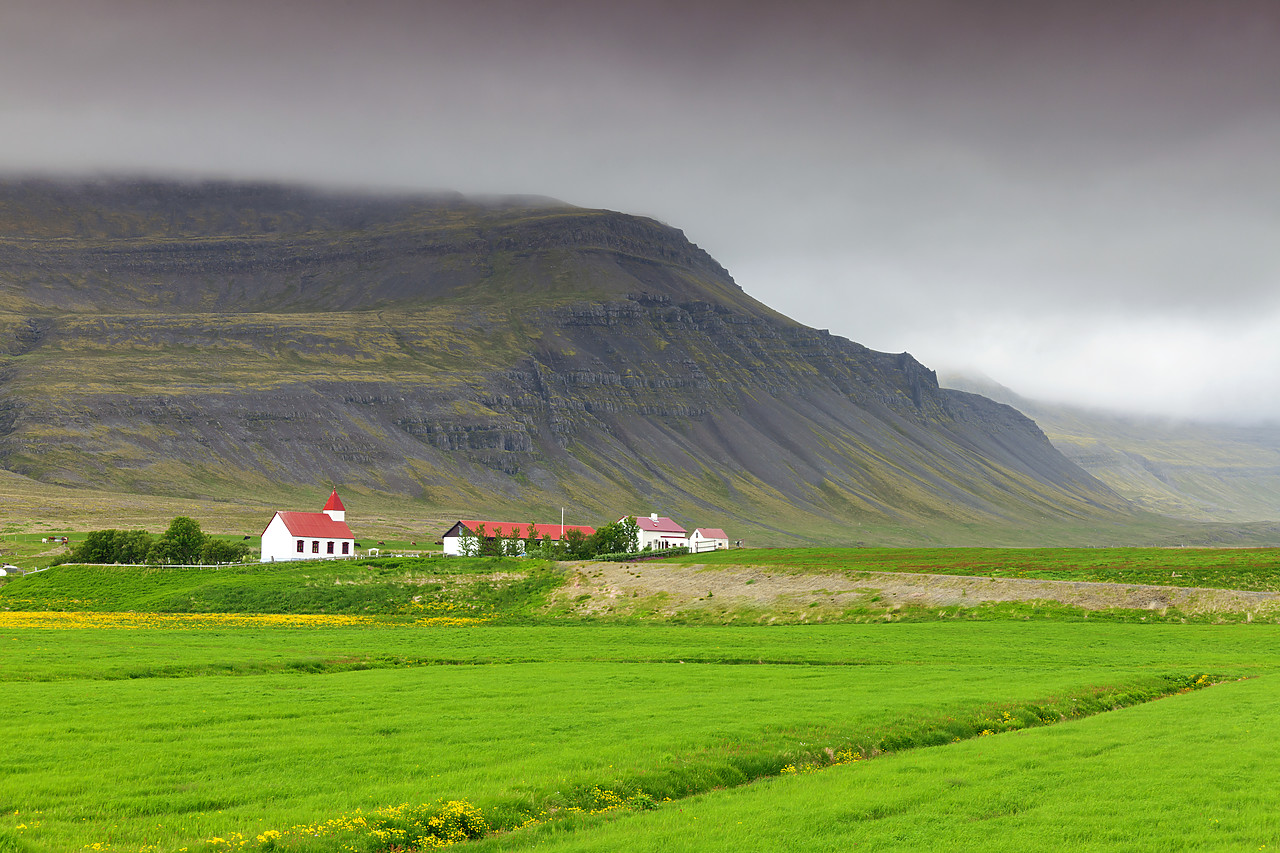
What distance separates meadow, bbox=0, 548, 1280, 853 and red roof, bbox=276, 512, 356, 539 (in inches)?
3273

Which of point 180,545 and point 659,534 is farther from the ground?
point 180,545

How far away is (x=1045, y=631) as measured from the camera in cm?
6100

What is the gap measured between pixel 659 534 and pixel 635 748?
161682mm

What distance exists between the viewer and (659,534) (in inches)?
7318

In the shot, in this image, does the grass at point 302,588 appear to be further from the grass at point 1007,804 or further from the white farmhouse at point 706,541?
the white farmhouse at point 706,541

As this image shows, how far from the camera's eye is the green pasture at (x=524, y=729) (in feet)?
62.4

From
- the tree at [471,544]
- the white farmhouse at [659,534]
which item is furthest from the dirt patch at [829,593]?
the white farmhouse at [659,534]

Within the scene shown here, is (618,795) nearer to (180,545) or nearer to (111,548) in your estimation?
(180,545)

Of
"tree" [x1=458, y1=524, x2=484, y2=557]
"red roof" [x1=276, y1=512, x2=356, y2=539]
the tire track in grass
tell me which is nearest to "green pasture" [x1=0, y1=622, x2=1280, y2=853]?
the tire track in grass

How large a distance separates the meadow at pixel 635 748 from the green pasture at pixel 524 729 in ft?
0.37

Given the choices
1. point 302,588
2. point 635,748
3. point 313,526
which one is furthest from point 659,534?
point 635,748

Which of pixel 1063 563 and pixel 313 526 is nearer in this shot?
pixel 1063 563

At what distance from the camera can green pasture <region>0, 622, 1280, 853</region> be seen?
19016 mm

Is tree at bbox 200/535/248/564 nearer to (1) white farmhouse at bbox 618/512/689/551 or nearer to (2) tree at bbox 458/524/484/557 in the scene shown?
(2) tree at bbox 458/524/484/557
